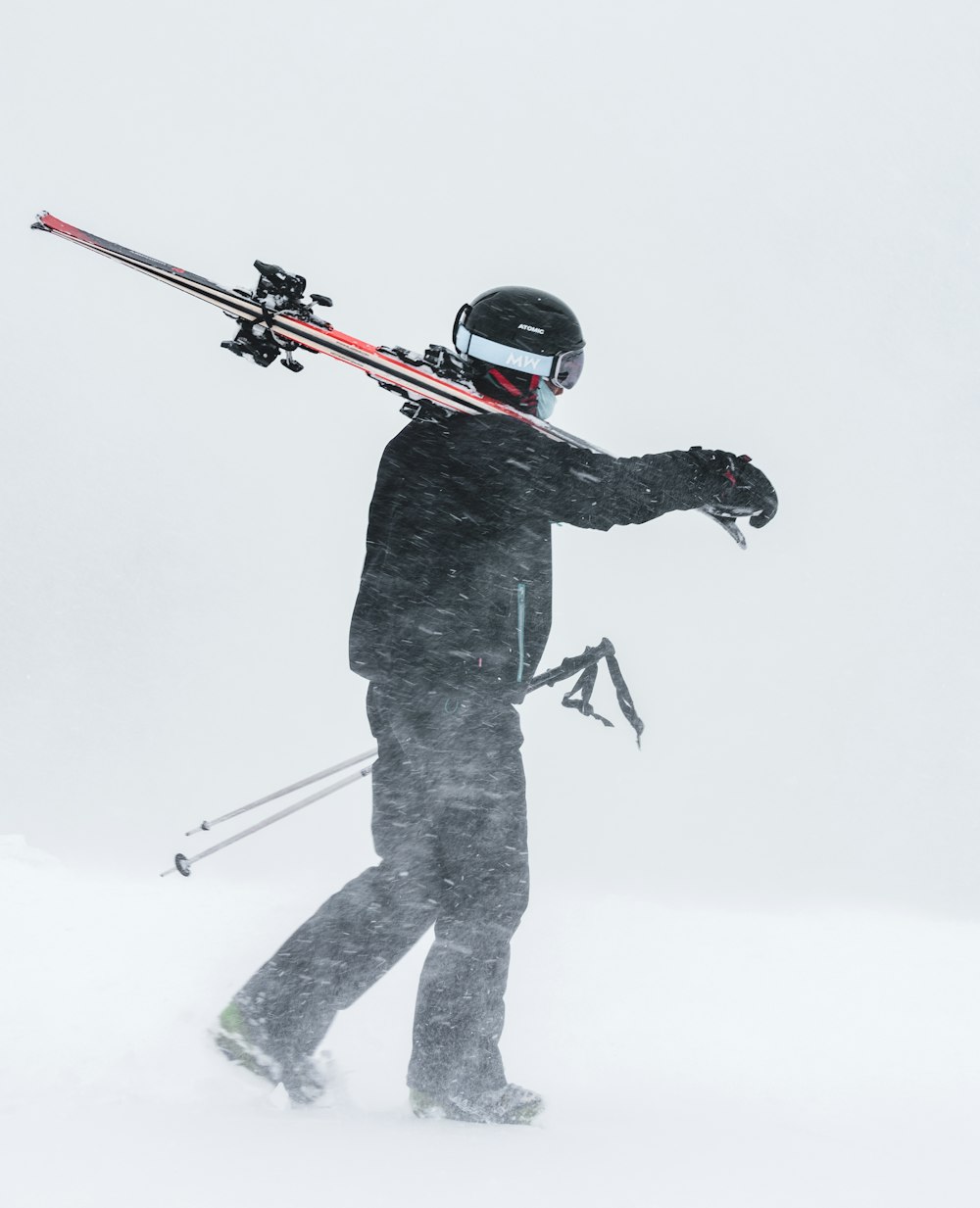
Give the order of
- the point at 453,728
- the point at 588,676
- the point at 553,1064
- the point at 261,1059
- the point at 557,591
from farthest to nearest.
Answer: the point at 557,591
the point at 553,1064
the point at 588,676
the point at 453,728
the point at 261,1059

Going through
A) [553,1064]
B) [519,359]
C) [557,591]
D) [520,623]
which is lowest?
[553,1064]

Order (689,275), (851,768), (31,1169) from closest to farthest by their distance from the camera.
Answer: (31,1169) < (851,768) < (689,275)

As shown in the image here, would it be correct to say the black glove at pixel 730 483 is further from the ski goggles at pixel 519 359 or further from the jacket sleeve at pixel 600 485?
the ski goggles at pixel 519 359

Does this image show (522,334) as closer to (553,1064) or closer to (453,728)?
(453,728)

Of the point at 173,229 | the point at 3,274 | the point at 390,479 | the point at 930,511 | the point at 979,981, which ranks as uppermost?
the point at 173,229

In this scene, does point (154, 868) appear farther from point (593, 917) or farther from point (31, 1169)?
point (31, 1169)

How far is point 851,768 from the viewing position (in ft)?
24.9

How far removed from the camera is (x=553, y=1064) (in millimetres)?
3119

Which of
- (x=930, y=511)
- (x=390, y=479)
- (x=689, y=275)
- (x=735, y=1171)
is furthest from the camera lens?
(x=689, y=275)

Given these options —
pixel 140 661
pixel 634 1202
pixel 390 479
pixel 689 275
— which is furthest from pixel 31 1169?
pixel 689 275

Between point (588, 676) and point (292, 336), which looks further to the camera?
point (588, 676)

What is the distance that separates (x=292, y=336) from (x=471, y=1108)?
175 cm

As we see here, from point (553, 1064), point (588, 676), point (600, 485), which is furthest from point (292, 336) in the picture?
point (553, 1064)

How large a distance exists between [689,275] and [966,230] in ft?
8.70
